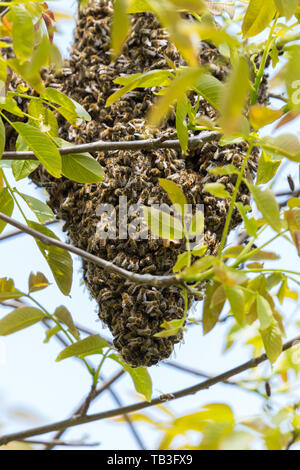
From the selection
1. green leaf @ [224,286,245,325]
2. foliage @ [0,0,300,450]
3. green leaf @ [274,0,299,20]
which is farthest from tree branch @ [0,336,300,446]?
green leaf @ [274,0,299,20]

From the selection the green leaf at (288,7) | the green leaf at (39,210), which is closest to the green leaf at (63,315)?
the green leaf at (39,210)

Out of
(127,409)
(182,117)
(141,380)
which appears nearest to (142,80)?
(182,117)

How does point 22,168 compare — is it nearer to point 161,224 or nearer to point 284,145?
point 161,224

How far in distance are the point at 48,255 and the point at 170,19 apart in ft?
1.55

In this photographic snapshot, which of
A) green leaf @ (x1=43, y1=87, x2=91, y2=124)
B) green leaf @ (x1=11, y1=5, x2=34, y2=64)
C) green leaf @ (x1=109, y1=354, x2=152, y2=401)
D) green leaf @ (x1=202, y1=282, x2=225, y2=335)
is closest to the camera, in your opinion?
green leaf @ (x1=11, y1=5, x2=34, y2=64)

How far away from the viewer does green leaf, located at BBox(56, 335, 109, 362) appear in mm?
794

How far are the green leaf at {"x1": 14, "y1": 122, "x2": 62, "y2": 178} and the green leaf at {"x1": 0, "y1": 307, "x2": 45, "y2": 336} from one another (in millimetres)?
196

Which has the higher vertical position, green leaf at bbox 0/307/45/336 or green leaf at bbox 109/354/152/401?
green leaf at bbox 0/307/45/336

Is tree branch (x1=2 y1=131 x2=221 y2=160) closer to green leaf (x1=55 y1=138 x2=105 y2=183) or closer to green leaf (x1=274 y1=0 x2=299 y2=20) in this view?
green leaf (x1=55 y1=138 x2=105 y2=183)

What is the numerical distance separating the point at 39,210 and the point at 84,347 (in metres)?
0.21

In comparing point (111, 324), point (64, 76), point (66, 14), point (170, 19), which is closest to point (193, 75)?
point (170, 19)

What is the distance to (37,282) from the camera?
805 mm

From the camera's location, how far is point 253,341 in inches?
52.2

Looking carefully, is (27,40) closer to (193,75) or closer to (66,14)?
(193,75)
